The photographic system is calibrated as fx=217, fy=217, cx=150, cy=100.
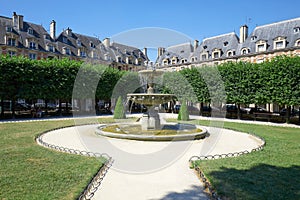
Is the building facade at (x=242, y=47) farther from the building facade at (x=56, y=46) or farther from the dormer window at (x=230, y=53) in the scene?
the building facade at (x=56, y=46)

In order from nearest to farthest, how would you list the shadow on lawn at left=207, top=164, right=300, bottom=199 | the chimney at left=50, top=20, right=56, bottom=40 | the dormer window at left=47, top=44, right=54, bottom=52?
the shadow on lawn at left=207, top=164, right=300, bottom=199 < the dormer window at left=47, top=44, right=54, bottom=52 < the chimney at left=50, top=20, right=56, bottom=40

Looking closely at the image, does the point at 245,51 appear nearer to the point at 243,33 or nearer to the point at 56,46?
the point at 243,33

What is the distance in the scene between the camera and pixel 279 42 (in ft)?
108

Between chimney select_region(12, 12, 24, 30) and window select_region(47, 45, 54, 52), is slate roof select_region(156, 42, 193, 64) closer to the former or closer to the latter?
window select_region(47, 45, 54, 52)

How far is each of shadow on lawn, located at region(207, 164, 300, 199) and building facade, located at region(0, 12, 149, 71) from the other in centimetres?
3524

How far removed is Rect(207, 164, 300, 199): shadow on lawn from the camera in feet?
14.8

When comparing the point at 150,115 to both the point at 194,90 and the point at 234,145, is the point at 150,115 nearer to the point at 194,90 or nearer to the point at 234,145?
the point at 234,145

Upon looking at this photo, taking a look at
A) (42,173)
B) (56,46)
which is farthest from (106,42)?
(42,173)

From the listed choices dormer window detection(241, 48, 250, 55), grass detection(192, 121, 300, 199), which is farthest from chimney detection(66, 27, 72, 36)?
grass detection(192, 121, 300, 199)

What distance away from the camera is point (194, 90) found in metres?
27.2

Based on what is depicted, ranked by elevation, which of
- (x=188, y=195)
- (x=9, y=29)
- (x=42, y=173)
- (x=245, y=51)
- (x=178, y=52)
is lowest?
(x=188, y=195)

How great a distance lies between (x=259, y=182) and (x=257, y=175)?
20.5 inches

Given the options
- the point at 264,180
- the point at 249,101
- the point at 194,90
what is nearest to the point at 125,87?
the point at 194,90

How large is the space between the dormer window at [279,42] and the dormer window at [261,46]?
1.50 meters
